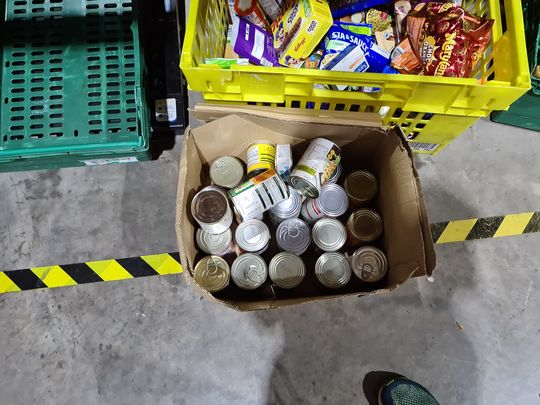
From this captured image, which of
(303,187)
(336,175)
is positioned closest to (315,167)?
(303,187)

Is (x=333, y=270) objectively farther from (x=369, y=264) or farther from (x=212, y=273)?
(x=212, y=273)

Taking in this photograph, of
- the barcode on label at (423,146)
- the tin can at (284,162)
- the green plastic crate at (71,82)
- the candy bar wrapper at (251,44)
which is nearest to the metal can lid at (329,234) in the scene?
the tin can at (284,162)

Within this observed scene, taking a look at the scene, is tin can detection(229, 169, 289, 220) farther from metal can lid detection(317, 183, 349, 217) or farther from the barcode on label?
the barcode on label

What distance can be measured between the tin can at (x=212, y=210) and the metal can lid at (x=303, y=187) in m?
0.24

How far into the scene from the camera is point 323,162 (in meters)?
1.42

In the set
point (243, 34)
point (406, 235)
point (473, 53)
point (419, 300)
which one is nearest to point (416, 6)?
point (473, 53)

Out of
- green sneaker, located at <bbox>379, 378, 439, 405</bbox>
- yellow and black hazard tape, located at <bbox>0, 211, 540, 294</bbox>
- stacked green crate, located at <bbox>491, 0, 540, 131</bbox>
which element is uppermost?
stacked green crate, located at <bbox>491, 0, 540, 131</bbox>

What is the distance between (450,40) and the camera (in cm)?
132

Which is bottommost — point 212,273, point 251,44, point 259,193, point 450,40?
point 212,273

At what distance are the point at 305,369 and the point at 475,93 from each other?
45.5 inches

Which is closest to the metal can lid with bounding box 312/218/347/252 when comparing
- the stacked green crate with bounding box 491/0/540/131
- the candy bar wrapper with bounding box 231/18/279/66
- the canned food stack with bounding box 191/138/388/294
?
the canned food stack with bounding box 191/138/388/294

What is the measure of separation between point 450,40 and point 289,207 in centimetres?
75

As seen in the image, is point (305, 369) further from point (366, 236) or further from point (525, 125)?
point (525, 125)

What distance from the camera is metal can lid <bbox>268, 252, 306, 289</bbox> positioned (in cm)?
148
